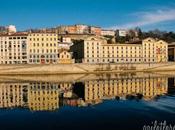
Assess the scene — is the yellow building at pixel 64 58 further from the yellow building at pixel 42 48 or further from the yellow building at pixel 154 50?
the yellow building at pixel 154 50

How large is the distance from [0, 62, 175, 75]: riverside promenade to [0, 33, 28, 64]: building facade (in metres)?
10.2

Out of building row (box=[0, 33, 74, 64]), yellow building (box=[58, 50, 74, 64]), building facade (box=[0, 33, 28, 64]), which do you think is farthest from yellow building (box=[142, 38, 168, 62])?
building facade (box=[0, 33, 28, 64])

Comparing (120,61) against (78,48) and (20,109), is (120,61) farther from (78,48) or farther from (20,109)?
(20,109)

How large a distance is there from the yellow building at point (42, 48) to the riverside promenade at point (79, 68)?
26.2 feet

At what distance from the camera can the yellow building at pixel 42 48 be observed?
253 ft

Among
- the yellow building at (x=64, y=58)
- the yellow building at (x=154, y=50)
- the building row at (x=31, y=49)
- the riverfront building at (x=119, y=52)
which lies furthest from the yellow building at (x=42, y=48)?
the yellow building at (x=154, y=50)

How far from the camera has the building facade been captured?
77750 millimetres

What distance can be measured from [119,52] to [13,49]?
22446 mm

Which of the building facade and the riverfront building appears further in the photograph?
the riverfront building

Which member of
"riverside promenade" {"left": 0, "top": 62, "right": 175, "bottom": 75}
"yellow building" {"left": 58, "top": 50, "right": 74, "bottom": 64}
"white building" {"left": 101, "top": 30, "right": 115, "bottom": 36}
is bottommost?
"riverside promenade" {"left": 0, "top": 62, "right": 175, "bottom": 75}

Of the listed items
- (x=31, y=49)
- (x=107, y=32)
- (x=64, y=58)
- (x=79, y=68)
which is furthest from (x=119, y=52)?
(x=107, y=32)

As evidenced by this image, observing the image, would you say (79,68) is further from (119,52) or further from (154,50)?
(154,50)

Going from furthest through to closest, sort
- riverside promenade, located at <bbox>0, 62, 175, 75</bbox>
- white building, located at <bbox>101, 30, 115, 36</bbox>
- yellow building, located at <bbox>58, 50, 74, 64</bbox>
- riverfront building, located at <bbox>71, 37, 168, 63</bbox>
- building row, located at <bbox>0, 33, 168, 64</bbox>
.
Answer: white building, located at <bbox>101, 30, 115, 36</bbox> → riverfront building, located at <bbox>71, 37, 168, 63</bbox> → building row, located at <bbox>0, 33, 168, 64</bbox> → yellow building, located at <bbox>58, 50, 74, 64</bbox> → riverside promenade, located at <bbox>0, 62, 175, 75</bbox>

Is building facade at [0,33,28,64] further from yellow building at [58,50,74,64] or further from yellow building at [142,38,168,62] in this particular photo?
yellow building at [142,38,168,62]
